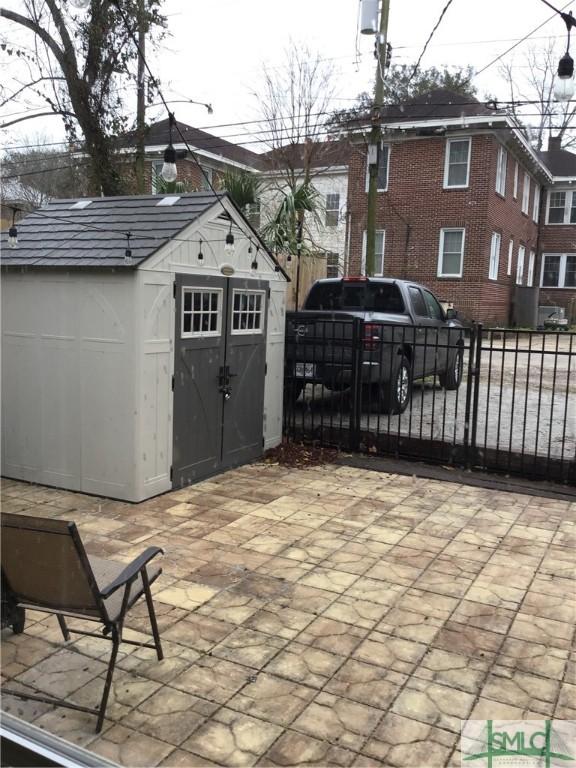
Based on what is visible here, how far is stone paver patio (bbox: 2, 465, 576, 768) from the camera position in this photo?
8.77 feet

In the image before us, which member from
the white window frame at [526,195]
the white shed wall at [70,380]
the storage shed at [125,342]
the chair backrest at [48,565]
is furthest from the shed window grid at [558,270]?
the chair backrest at [48,565]

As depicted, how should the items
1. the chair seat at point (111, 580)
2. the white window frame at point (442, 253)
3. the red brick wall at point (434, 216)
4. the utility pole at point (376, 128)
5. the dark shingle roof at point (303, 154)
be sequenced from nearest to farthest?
the chair seat at point (111, 580), the utility pole at point (376, 128), the dark shingle roof at point (303, 154), the red brick wall at point (434, 216), the white window frame at point (442, 253)

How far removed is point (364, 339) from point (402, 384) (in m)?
1.27

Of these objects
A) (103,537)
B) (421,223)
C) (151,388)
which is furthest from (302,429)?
(421,223)

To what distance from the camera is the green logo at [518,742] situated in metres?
2.56

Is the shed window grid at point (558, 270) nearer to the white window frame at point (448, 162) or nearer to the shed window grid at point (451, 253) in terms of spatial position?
the shed window grid at point (451, 253)

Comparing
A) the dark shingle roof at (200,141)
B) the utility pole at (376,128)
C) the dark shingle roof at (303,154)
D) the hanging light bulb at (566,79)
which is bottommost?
the hanging light bulb at (566,79)

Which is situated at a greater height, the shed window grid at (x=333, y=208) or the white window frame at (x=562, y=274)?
the shed window grid at (x=333, y=208)

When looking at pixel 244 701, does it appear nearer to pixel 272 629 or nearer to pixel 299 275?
pixel 272 629

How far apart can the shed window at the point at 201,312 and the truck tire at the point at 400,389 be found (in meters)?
2.67

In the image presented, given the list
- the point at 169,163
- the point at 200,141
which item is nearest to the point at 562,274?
the point at 200,141

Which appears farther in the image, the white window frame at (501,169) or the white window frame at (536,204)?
the white window frame at (536,204)

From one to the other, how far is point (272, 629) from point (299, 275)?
29.0ft

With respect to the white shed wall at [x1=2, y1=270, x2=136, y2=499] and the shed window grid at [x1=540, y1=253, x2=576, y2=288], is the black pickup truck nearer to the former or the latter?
the white shed wall at [x1=2, y1=270, x2=136, y2=499]
